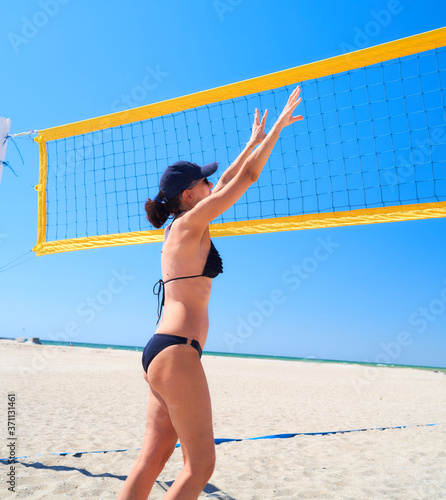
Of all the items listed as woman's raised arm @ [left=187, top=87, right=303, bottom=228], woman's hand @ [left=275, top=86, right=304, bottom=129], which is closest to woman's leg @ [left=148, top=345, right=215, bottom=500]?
woman's raised arm @ [left=187, top=87, right=303, bottom=228]

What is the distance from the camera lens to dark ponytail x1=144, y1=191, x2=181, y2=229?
5.68 ft

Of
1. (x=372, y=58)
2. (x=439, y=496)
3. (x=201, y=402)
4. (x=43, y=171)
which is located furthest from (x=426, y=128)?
(x=43, y=171)

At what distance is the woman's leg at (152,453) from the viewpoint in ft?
4.90

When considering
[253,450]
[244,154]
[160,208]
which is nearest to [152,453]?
[160,208]

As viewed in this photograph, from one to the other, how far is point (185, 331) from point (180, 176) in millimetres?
618

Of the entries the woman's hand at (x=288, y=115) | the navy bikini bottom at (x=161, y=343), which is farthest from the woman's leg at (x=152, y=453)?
the woman's hand at (x=288, y=115)

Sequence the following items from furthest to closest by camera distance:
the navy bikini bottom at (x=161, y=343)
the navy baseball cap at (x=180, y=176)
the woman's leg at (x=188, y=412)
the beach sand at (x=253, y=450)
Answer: the beach sand at (x=253, y=450)
the navy baseball cap at (x=180, y=176)
the navy bikini bottom at (x=161, y=343)
the woman's leg at (x=188, y=412)

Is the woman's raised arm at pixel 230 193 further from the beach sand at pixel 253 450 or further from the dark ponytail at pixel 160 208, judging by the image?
the beach sand at pixel 253 450

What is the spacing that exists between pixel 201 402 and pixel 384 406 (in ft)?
25.3

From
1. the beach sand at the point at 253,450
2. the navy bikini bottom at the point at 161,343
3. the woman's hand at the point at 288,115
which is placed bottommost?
the beach sand at the point at 253,450

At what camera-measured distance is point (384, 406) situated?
7.95 meters

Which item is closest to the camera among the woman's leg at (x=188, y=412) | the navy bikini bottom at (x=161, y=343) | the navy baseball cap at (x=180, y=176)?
the woman's leg at (x=188, y=412)

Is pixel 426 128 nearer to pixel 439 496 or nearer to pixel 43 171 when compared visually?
pixel 439 496

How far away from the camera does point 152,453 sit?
155cm
